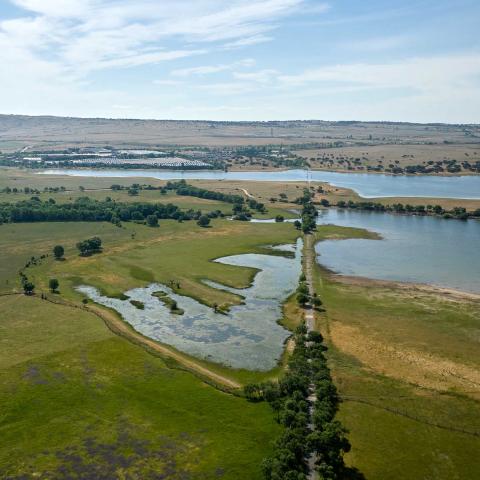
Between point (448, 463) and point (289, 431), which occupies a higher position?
point (289, 431)

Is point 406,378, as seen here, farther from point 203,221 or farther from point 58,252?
point 203,221

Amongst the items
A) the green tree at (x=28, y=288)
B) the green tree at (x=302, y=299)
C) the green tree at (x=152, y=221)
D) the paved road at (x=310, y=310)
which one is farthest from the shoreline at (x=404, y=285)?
the green tree at (x=152, y=221)

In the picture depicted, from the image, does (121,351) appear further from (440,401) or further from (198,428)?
(440,401)

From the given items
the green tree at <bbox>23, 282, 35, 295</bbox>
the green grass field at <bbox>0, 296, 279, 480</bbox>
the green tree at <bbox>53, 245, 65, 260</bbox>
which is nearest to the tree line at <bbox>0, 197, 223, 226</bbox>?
the green tree at <bbox>53, 245, 65, 260</bbox>

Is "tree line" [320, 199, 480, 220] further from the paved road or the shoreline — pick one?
the shoreline

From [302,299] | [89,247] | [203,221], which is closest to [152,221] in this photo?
[203,221]

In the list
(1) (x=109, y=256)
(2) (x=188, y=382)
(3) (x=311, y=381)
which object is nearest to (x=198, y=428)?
(2) (x=188, y=382)

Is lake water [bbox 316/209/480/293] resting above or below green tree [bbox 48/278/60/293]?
above
